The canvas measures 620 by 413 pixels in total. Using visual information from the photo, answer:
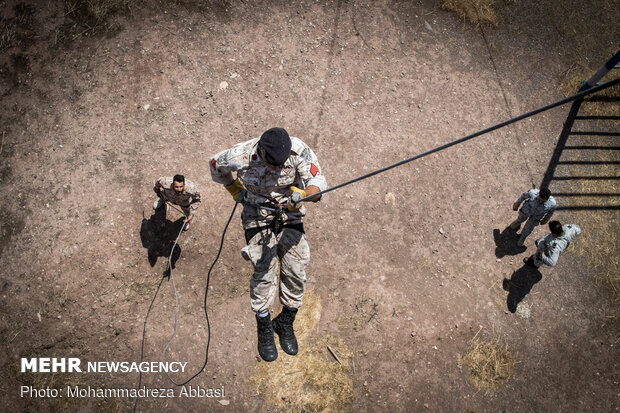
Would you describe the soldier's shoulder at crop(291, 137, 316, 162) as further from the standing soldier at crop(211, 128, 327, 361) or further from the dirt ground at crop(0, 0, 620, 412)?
the dirt ground at crop(0, 0, 620, 412)

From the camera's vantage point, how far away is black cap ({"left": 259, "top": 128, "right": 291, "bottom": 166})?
16.1 ft

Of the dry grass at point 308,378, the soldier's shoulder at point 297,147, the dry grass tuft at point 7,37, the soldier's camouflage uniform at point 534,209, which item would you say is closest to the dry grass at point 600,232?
the soldier's camouflage uniform at point 534,209

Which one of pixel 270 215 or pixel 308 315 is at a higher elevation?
pixel 270 215

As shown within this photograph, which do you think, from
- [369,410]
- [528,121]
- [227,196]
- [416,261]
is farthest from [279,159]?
[528,121]

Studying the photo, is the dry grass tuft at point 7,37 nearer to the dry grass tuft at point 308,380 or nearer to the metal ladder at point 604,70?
the dry grass tuft at point 308,380

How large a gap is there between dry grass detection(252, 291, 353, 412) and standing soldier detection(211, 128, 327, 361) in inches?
22.3

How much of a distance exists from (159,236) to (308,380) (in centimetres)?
364

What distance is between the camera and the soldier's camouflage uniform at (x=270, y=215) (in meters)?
5.35

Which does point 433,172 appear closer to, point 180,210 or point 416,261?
point 416,261

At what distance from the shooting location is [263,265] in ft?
18.8

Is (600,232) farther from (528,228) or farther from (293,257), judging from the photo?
(293,257)

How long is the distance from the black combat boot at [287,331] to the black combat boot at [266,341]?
0.54 feet

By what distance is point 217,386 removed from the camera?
22.0ft

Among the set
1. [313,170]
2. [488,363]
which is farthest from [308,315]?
[488,363]
